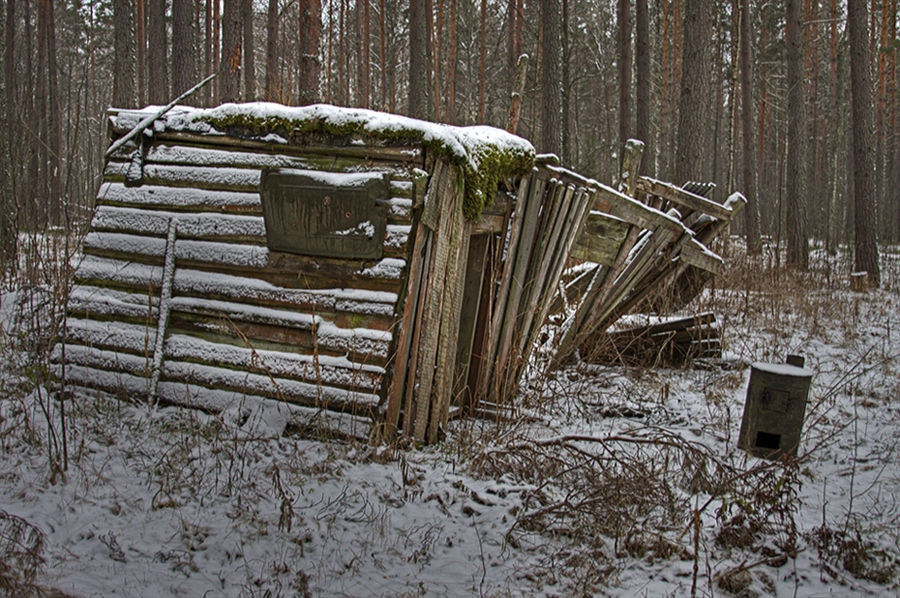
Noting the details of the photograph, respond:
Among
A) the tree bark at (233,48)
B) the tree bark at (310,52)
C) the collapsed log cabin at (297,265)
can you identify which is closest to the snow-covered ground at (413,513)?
the collapsed log cabin at (297,265)

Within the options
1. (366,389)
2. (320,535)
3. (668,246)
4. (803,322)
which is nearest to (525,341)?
(366,389)

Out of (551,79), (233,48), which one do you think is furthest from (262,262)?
(551,79)

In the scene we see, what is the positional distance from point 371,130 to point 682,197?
4.88m

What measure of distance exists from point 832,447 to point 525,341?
2.49 m

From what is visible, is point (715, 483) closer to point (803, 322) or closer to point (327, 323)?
point (327, 323)

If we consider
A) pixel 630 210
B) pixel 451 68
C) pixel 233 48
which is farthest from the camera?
pixel 451 68

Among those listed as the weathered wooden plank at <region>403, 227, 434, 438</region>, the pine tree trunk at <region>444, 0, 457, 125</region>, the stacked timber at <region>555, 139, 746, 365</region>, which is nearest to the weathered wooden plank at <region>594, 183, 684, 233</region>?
the stacked timber at <region>555, 139, 746, 365</region>

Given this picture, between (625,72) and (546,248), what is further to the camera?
(625,72)

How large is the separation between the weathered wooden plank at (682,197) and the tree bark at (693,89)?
3.64 meters

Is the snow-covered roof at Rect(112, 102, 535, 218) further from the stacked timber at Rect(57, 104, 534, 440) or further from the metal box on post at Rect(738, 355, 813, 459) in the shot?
the metal box on post at Rect(738, 355, 813, 459)

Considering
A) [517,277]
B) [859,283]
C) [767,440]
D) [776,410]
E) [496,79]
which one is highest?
[496,79]

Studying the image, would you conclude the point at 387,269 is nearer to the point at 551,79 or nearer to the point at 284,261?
the point at 284,261

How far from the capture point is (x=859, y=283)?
11.1 m

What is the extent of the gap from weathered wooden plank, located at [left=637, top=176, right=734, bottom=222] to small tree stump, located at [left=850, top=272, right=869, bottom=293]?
5.47 m
